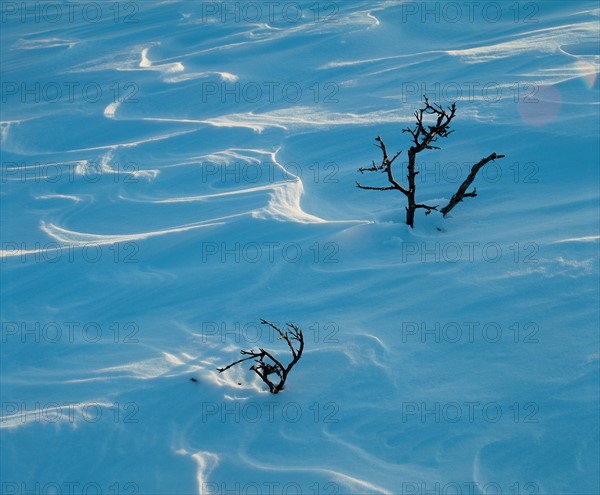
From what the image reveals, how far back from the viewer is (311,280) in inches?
132

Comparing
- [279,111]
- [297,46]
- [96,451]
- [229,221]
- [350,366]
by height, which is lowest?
[96,451]

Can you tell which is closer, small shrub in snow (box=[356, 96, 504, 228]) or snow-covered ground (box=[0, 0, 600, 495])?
snow-covered ground (box=[0, 0, 600, 495])

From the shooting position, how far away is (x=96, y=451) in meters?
2.47

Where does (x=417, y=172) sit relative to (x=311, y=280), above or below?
above

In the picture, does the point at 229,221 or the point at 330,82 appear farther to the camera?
the point at 330,82

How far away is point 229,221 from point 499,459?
7.56ft

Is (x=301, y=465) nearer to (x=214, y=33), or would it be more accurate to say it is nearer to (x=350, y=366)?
(x=350, y=366)

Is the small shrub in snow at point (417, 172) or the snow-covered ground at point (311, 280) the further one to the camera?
the small shrub in snow at point (417, 172)

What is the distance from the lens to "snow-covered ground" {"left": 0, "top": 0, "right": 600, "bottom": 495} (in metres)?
2.36

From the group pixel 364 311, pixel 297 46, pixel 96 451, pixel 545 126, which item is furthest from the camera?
pixel 297 46

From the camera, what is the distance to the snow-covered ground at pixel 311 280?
236cm

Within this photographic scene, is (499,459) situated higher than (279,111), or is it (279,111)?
(279,111)

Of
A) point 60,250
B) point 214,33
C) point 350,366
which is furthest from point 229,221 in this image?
point 214,33

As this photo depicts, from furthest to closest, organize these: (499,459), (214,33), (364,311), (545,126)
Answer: (214,33), (545,126), (364,311), (499,459)
